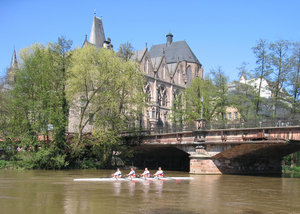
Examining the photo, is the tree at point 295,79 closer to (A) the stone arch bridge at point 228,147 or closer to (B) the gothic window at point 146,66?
(A) the stone arch bridge at point 228,147

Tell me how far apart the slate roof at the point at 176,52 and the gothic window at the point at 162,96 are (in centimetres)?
1361

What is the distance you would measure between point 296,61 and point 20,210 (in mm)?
34565

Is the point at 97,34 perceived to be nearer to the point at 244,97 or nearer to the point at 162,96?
the point at 162,96

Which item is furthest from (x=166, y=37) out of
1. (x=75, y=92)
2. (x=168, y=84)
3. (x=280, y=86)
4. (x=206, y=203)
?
(x=206, y=203)

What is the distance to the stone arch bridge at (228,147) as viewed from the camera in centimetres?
2962

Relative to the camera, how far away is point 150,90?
218 ft

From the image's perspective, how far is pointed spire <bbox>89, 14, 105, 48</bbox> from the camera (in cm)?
7176

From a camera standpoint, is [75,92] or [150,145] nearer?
[75,92]

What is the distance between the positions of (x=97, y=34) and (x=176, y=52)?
788 inches

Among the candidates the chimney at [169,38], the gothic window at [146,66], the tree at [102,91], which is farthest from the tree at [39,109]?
the chimney at [169,38]

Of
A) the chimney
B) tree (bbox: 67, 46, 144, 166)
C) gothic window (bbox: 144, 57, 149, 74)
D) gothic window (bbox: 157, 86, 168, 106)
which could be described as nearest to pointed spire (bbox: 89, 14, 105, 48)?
gothic window (bbox: 144, 57, 149, 74)

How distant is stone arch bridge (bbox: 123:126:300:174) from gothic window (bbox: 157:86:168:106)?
86.4 ft

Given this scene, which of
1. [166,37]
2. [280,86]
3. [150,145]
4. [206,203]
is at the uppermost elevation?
[166,37]

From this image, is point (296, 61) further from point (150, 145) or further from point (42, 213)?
point (42, 213)
